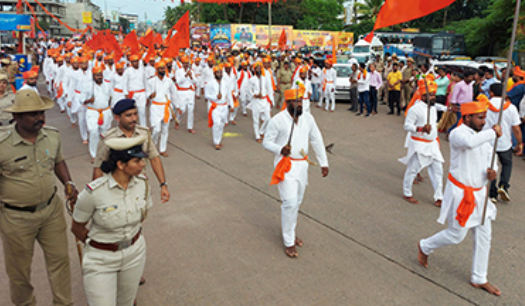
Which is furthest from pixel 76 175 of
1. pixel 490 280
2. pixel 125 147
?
pixel 490 280

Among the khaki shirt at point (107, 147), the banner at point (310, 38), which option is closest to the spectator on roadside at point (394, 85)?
the khaki shirt at point (107, 147)

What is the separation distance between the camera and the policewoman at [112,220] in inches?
112

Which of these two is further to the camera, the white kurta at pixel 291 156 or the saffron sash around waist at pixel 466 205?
the white kurta at pixel 291 156

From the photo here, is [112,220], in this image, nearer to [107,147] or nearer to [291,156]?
[107,147]

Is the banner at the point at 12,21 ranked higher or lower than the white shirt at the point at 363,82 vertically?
higher

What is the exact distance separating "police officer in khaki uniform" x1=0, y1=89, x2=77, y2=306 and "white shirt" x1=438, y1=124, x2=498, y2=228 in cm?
373

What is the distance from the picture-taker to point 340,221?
5.86m

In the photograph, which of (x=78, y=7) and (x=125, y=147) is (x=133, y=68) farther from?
(x=78, y=7)

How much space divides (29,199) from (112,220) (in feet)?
2.95

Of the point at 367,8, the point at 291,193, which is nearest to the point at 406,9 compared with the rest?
the point at 291,193

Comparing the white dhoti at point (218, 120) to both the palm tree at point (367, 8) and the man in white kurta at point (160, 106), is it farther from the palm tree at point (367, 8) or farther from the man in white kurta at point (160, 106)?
the palm tree at point (367, 8)

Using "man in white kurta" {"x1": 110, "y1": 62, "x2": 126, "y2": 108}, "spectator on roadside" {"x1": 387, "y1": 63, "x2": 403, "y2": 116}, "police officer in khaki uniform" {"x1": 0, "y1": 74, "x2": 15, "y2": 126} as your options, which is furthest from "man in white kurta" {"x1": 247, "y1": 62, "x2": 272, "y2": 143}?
"police officer in khaki uniform" {"x1": 0, "y1": 74, "x2": 15, "y2": 126}

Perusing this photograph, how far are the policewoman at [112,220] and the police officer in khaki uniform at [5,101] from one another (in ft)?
7.08

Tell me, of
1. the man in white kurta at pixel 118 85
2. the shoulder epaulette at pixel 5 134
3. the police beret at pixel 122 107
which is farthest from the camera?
the man in white kurta at pixel 118 85
